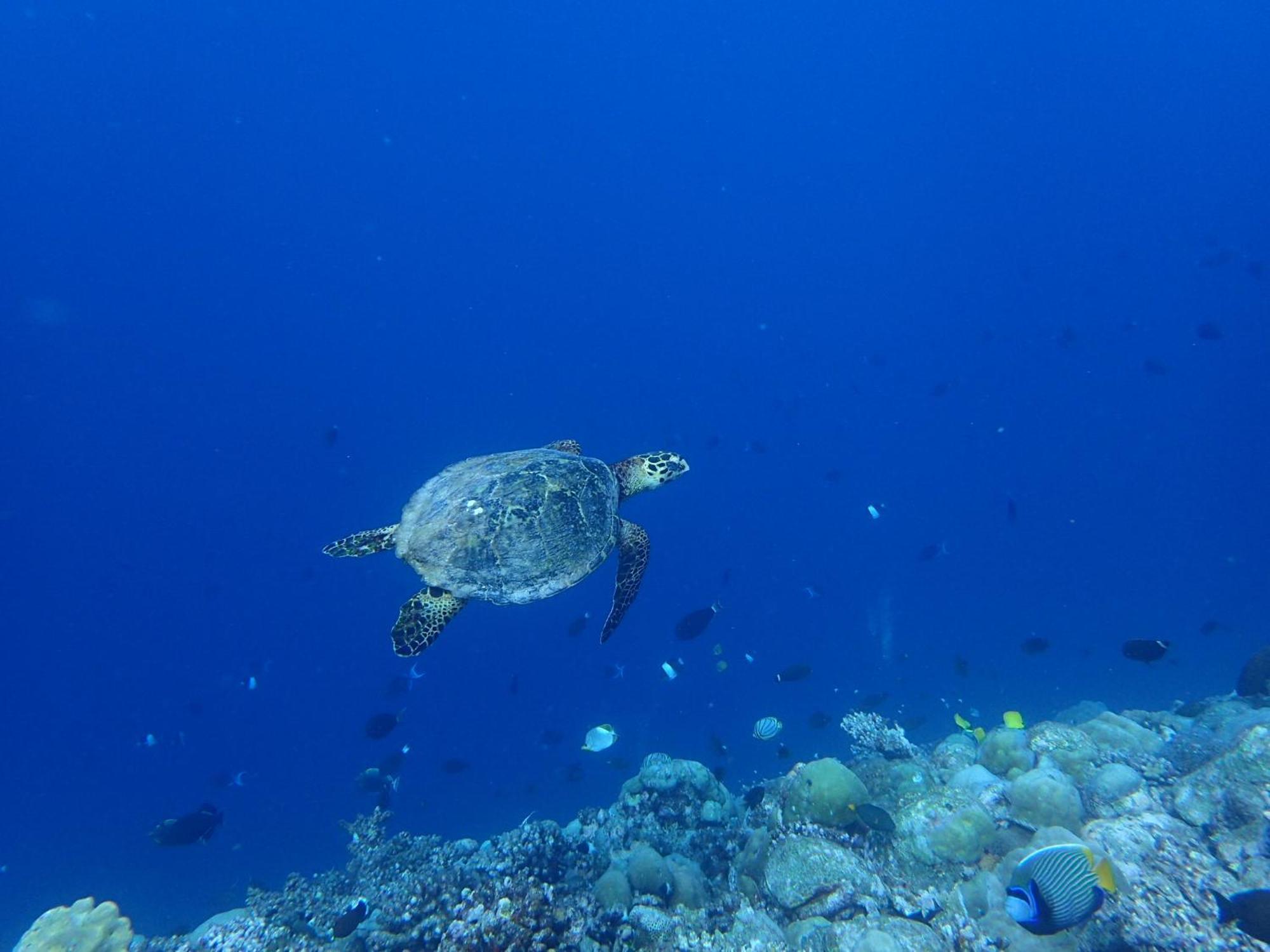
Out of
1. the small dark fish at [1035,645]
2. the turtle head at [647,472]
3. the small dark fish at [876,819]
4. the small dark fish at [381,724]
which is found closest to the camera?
the small dark fish at [876,819]

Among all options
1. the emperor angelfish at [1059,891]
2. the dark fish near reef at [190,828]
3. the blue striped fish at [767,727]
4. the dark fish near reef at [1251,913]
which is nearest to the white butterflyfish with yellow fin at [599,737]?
the blue striped fish at [767,727]

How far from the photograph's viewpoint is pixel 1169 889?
4766 mm

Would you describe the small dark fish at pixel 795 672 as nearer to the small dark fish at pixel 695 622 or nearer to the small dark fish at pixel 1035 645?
the small dark fish at pixel 695 622

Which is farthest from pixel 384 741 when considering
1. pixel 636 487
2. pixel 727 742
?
pixel 636 487

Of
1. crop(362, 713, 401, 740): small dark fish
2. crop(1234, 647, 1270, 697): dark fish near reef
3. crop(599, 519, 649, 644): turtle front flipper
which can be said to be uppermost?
crop(599, 519, 649, 644): turtle front flipper

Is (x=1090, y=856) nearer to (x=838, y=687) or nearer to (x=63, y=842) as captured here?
(x=838, y=687)

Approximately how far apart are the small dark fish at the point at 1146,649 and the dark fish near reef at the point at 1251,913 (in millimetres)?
5112

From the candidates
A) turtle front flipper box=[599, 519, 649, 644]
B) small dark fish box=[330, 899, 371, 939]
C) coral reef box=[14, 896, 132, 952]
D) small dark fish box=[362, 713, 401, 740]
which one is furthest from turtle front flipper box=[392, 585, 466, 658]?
small dark fish box=[362, 713, 401, 740]

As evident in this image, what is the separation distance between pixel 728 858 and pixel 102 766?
39.4 meters

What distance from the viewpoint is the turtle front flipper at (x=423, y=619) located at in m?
7.04

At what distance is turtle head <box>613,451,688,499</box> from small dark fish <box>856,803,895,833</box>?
498 cm

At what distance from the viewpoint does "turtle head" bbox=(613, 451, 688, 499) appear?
9539 mm

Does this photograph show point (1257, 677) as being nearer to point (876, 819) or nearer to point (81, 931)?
point (876, 819)

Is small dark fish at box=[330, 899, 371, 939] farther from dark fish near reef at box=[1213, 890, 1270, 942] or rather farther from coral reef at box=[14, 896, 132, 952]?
dark fish near reef at box=[1213, 890, 1270, 942]
